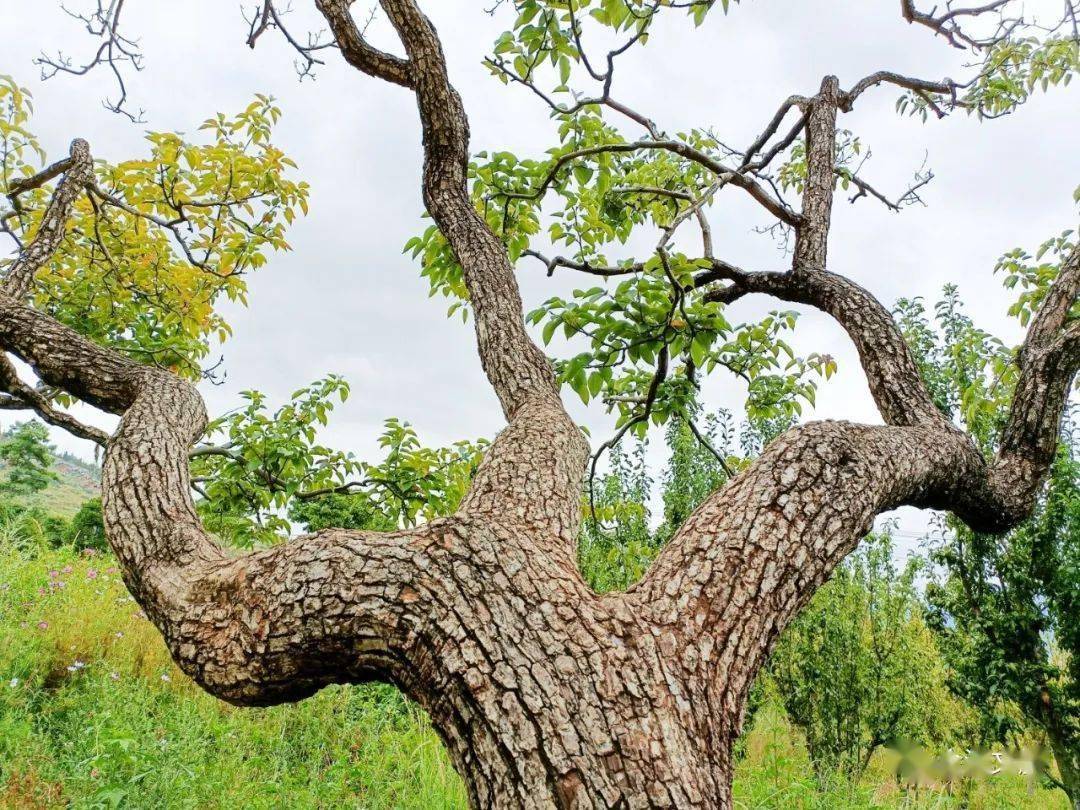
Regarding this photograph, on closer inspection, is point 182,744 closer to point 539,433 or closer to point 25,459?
point 539,433

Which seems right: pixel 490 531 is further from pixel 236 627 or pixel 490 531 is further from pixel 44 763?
pixel 44 763

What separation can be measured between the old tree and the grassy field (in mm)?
1581

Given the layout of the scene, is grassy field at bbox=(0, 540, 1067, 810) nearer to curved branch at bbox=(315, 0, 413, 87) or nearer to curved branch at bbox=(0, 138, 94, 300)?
curved branch at bbox=(0, 138, 94, 300)

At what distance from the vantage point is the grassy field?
3.46m

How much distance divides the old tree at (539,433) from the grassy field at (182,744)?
5.19ft

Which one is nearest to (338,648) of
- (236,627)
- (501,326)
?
(236,627)

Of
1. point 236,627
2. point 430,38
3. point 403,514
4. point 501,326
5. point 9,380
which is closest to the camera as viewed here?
point 236,627

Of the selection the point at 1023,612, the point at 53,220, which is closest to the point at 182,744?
the point at 53,220

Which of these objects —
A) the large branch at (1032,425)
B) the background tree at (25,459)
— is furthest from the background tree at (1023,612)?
the background tree at (25,459)

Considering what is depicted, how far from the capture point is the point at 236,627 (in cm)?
141

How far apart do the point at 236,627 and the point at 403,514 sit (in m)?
2.85

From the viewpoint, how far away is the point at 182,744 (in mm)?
3840

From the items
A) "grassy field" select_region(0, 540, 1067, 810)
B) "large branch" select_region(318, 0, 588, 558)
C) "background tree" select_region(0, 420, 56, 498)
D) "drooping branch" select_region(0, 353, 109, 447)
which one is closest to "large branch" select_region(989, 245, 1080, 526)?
"large branch" select_region(318, 0, 588, 558)

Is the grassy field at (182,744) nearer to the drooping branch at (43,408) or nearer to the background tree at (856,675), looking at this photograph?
the background tree at (856,675)
